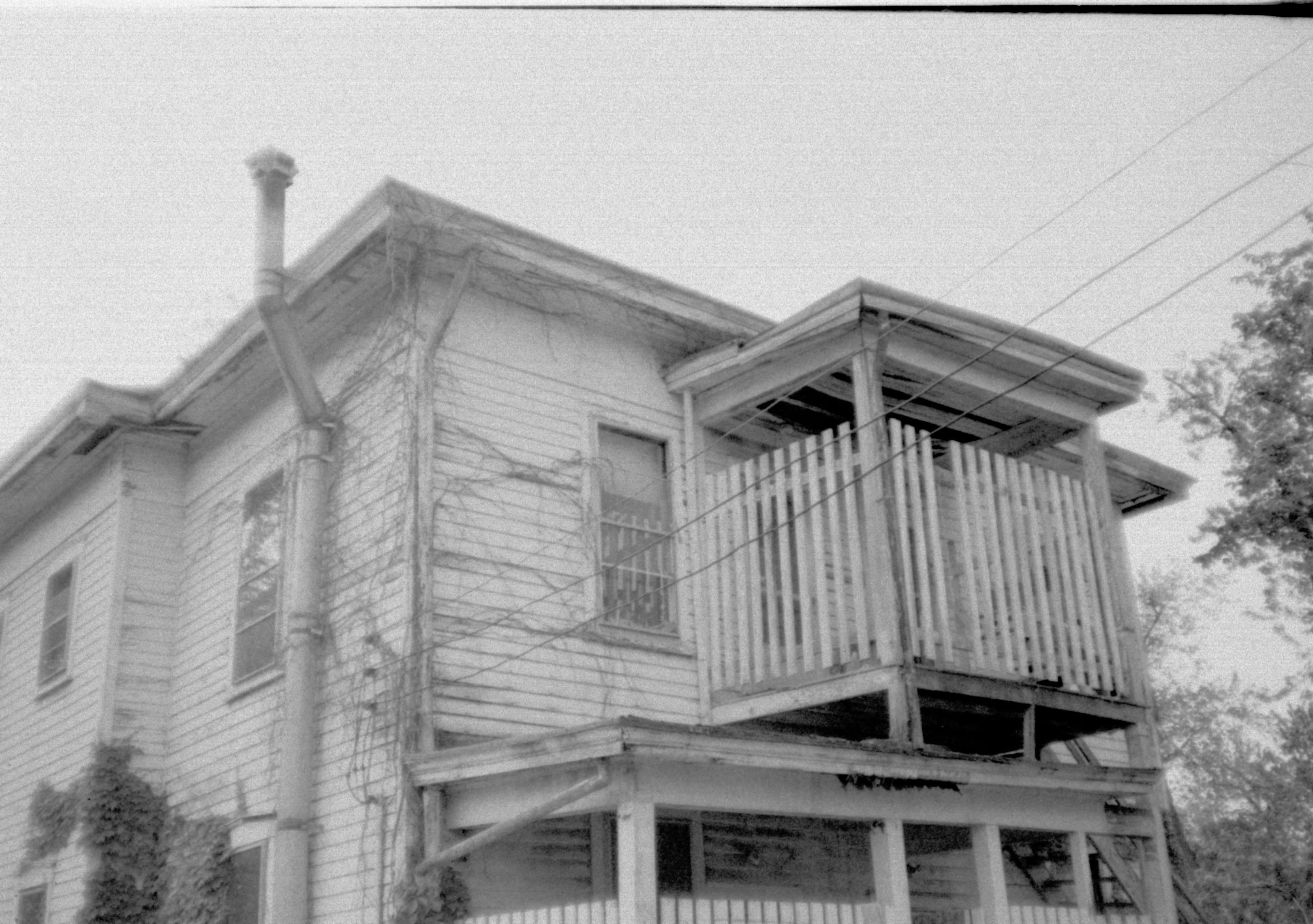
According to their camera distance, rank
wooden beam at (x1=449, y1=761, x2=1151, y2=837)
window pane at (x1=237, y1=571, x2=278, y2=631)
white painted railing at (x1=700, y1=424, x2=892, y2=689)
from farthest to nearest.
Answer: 1. window pane at (x1=237, y1=571, x2=278, y2=631)
2. white painted railing at (x1=700, y1=424, x2=892, y2=689)
3. wooden beam at (x1=449, y1=761, x2=1151, y2=837)

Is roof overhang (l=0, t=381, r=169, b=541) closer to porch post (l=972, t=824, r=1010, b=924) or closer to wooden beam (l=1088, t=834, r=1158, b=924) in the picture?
porch post (l=972, t=824, r=1010, b=924)

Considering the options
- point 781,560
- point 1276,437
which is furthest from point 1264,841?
point 781,560

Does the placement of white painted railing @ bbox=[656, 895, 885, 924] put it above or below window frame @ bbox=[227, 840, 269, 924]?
below

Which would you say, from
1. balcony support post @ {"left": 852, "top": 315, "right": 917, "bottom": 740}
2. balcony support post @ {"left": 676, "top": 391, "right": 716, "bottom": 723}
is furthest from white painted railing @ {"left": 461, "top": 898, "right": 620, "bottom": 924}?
balcony support post @ {"left": 676, "top": 391, "right": 716, "bottom": 723}

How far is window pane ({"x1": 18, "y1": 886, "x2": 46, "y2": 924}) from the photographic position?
1416 cm

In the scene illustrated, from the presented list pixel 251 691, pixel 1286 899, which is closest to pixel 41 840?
pixel 251 691

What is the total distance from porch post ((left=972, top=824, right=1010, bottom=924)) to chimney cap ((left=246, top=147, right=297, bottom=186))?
24.4 feet

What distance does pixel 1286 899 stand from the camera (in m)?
19.6

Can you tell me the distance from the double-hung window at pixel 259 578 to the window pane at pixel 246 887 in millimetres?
1506

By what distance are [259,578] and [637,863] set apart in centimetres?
601

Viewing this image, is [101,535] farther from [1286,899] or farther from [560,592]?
[1286,899]

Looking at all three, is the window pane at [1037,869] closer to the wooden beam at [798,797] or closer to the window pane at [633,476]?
the wooden beam at [798,797]

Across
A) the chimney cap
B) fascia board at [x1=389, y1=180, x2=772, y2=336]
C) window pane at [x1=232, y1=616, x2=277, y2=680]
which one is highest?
the chimney cap

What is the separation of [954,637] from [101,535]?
842cm
